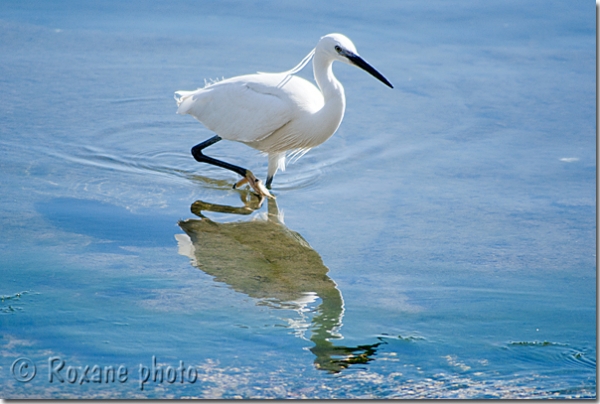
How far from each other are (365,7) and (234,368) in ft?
23.0

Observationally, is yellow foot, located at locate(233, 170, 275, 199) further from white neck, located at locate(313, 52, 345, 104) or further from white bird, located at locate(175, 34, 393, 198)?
white neck, located at locate(313, 52, 345, 104)

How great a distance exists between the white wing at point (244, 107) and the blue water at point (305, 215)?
50 cm

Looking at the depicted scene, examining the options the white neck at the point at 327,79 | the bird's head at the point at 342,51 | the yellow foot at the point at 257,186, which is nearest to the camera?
the bird's head at the point at 342,51

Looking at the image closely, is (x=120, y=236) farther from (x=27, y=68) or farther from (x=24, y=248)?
(x=27, y=68)

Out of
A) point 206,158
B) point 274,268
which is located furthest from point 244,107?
point 274,268

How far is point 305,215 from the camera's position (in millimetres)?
5539

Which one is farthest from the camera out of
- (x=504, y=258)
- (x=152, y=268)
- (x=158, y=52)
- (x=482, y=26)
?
(x=482, y=26)

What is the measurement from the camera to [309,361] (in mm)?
3709

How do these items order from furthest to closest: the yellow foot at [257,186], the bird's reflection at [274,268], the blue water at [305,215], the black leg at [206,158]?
1. the black leg at [206,158]
2. the yellow foot at [257,186]
3. the bird's reflection at [274,268]
4. the blue water at [305,215]

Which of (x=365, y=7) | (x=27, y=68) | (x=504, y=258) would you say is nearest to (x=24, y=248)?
(x=504, y=258)

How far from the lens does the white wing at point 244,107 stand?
5.67 meters

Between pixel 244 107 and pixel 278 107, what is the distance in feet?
0.95

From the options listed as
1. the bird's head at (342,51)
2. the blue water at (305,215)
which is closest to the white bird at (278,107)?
the bird's head at (342,51)

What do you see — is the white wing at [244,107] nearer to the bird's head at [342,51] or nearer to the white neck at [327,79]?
the white neck at [327,79]
